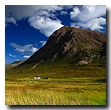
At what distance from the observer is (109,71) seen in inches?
177

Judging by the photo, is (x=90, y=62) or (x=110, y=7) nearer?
(x=110, y=7)

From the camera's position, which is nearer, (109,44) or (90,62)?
(109,44)
